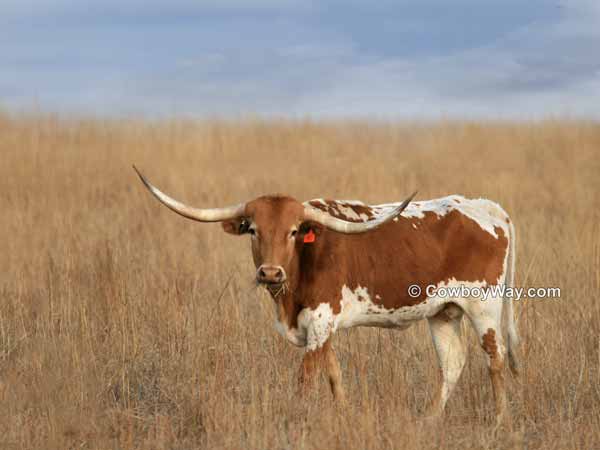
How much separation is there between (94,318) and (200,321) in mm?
960

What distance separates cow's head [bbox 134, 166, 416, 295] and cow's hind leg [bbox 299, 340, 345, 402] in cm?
47

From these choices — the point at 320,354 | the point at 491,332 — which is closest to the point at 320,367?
the point at 320,354

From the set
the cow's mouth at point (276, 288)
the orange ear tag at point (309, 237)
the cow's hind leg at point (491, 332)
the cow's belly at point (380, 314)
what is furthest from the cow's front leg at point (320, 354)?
the cow's hind leg at point (491, 332)

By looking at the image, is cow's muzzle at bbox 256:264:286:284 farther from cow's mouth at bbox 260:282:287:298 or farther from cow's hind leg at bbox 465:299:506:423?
cow's hind leg at bbox 465:299:506:423

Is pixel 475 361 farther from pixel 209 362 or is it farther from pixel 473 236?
pixel 209 362

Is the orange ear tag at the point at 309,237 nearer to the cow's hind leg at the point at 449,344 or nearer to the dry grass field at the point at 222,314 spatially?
the dry grass field at the point at 222,314

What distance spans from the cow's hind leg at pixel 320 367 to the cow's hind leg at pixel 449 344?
0.90 m

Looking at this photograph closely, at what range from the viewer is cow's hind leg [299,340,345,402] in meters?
5.34

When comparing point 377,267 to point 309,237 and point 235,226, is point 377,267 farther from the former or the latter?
point 235,226

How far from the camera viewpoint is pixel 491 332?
19.8 ft

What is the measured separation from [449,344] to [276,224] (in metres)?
1.75

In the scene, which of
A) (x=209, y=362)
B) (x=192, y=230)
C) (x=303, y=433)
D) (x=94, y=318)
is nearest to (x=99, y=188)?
(x=192, y=230)

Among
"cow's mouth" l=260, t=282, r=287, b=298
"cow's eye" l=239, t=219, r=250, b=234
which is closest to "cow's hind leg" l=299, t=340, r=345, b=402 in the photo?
"cow's mouth" l=260, t=282, r=287, b=298

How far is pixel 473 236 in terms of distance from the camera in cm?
601
